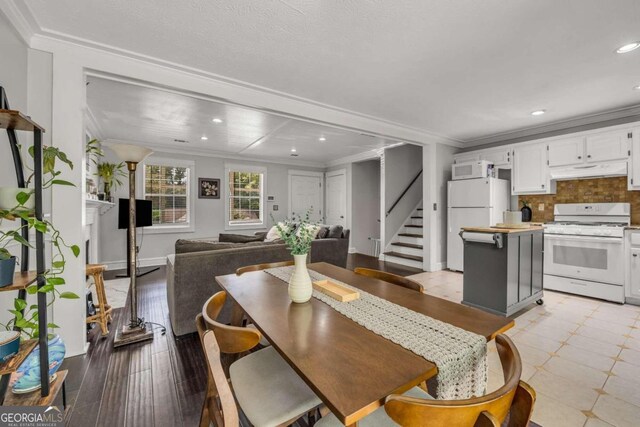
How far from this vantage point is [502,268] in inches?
115

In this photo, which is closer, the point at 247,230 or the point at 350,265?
the point at 350,265

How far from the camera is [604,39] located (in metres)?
2.20

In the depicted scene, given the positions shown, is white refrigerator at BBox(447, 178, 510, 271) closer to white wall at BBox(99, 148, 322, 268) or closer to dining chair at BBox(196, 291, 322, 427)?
white wall at BBox(99, 148, 322, 268)

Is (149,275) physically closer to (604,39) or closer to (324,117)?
(324,117)

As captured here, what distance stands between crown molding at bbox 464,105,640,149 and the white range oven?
46.3 inches

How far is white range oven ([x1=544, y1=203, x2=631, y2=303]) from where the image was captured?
344 centimetres

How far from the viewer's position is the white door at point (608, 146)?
11.8 ft

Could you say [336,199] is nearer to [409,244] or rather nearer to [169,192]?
[409,244]

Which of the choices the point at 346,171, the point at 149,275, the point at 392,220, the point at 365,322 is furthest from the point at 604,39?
the point at 149,275

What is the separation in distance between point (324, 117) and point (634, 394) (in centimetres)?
364

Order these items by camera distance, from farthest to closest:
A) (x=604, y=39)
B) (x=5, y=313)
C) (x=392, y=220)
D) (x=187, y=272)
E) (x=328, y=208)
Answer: (x=328, y=208)
(x=392, y=220)
(x=187, y=272)
(x=604, y=39)
(x=5, y=313)

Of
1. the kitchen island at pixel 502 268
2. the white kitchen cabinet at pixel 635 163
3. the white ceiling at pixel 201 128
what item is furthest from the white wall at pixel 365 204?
the white kitchen cabinet at pixel 635 163

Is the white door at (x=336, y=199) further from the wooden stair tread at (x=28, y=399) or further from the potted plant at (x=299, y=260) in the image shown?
the wooden stair tread at (x=28, y=399)

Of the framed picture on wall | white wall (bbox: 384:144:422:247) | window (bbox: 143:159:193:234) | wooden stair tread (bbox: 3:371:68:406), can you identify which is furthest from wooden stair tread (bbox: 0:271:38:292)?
white wall (bbox: 384:144:422:247)
